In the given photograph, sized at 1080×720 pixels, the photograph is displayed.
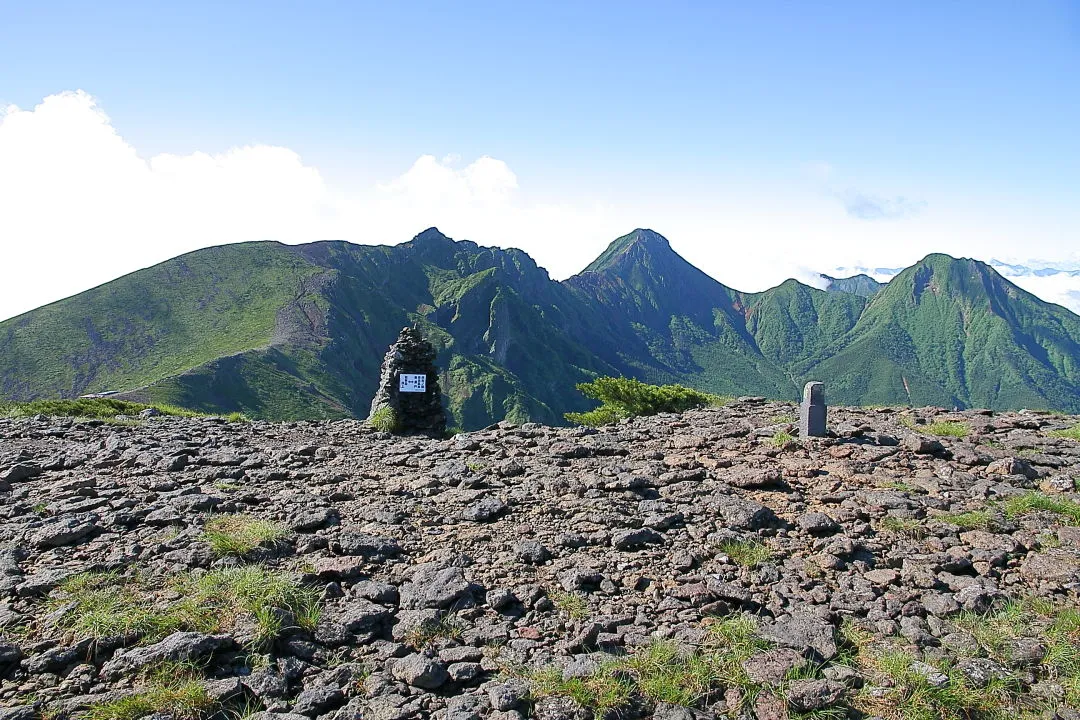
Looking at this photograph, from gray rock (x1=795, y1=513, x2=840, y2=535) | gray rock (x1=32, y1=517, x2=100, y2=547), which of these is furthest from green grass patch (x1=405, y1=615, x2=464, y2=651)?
gray rock (x1=795, y1=513, x2=840, y2=535)

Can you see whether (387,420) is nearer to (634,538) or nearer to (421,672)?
(634,538)

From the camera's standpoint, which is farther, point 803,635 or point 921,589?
point 921,589

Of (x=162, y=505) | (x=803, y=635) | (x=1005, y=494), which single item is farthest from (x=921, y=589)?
(x=162, y=505)

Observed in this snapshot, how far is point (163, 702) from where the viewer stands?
466 cm

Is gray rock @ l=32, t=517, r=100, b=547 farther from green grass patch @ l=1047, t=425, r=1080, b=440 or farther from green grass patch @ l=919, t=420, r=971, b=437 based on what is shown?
green grass patch @ l=1047, t=425, r=1080, b=440

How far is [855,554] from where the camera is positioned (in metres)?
7.67

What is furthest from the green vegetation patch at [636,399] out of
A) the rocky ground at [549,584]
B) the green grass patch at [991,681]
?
the green grass patch at [991,681]

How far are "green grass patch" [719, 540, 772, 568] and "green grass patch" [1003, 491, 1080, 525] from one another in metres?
3.80

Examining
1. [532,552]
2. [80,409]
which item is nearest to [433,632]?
[532,552]

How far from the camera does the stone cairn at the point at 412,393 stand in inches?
858

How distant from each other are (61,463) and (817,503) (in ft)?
43.1

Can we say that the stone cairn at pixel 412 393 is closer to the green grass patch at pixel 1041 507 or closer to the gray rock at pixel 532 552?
the gray rock at pixel 532 552

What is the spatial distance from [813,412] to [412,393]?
1400cm

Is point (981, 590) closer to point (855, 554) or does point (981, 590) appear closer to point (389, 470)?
point (855, 554)
